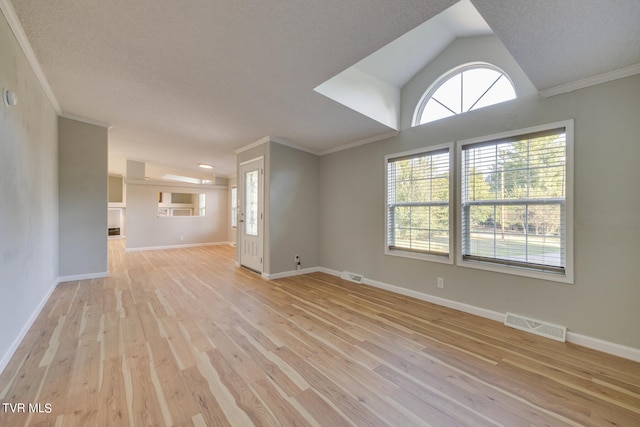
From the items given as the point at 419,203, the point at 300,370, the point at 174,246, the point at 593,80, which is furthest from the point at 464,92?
the point at 174,246

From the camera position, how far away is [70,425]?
1384 mm

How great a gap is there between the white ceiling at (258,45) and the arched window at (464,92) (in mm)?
470

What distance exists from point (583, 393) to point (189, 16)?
149 inches

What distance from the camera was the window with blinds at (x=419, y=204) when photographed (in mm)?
3316

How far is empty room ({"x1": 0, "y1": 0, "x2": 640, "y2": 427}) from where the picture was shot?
1.68 m

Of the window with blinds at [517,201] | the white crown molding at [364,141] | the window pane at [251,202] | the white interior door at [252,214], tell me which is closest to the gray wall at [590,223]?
the window with blinds at [517,201]

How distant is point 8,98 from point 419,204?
419 cm

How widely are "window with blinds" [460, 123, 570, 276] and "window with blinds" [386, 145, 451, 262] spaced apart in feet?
0.79

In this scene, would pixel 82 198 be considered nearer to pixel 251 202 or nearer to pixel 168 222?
pixel 251 202

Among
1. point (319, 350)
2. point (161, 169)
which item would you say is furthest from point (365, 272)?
point (161, 169)

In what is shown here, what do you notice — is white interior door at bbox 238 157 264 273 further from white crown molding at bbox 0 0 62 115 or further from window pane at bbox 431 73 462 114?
window pane at bbox 431 73 462 114

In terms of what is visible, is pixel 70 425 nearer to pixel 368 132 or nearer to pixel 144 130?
pixel 368 132

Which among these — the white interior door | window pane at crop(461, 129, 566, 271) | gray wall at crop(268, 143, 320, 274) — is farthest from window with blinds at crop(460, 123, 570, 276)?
the white interior door

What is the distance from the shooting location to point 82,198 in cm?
433
